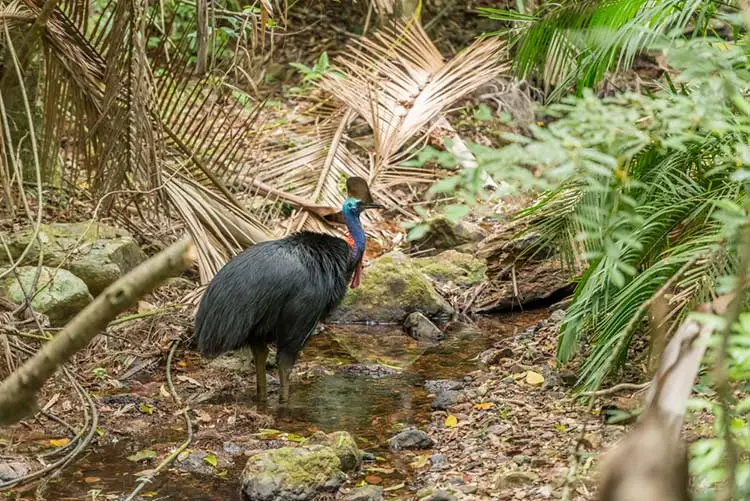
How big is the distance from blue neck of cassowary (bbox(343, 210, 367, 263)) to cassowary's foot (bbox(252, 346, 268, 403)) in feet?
3.11

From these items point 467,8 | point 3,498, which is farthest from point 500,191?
point 467,8

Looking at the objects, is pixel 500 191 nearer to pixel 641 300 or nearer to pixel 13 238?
pixel 641 300

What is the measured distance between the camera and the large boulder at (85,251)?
22.6 ft

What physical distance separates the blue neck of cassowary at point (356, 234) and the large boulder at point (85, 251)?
1.57 m

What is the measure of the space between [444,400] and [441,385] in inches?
14.9

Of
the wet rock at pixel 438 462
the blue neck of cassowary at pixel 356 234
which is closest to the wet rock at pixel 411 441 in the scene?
the wet rock at pixel 438 462

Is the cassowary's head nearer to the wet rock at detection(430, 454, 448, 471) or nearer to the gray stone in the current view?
the wet rock at detection(430, 454, 448, 471)

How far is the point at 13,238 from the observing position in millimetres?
6914

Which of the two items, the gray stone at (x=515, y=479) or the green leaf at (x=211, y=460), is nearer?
the gray stone at (x=515, y=479)

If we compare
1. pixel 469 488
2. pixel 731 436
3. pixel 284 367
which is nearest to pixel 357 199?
pixel 284 367

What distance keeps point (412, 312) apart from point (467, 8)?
6258 mm

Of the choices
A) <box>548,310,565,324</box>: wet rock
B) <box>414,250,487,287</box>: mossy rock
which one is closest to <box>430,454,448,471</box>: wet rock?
<box>548,310,565,324</box>: wet rock

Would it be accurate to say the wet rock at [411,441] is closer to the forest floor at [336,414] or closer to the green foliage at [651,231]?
the forest floor at [336,414]

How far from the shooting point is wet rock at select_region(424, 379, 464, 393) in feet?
21.4
